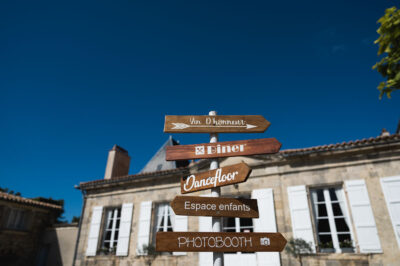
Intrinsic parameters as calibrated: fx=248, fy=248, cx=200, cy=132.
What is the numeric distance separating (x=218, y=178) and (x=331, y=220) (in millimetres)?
5001

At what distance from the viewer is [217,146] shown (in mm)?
3137

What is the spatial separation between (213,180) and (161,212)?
643 centimetres

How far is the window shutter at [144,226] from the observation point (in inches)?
326

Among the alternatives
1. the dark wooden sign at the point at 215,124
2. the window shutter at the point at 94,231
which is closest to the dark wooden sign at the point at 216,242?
the dark wooden sign at the point at 215,124

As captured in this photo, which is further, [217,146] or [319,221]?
[319,221]

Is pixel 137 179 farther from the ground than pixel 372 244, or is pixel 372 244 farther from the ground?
pixel 137 179

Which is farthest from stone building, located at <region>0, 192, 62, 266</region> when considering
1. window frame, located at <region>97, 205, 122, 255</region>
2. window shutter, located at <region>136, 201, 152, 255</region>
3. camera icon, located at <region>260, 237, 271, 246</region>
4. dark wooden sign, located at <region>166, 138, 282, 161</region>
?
camera icon, located at <region>260, 237, 271, 246</region>

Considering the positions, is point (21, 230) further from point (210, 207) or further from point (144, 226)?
point (210, 207)

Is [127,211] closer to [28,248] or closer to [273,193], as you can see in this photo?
[273,193]

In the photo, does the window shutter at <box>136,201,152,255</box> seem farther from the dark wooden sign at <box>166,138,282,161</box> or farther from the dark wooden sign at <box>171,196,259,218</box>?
the dark wooden sign at <box>171,196,259,218</box>

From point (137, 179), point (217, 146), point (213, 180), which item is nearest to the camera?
point (213, 180)

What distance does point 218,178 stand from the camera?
9.59ft

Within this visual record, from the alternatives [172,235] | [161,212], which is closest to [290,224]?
[161,212]

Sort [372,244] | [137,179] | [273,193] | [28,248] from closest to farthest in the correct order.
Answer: [372,244] < [273,193] < [137,179] < [28,248]
